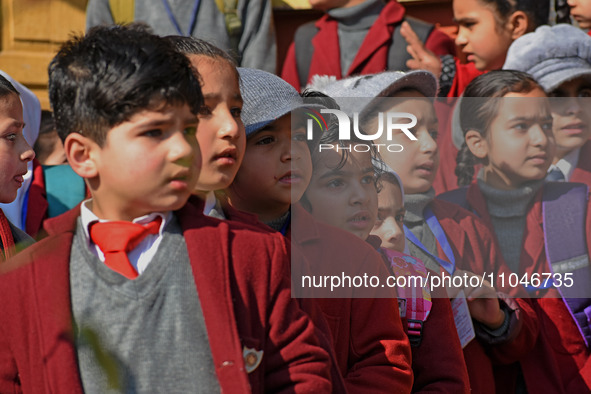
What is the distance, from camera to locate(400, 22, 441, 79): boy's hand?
456cm

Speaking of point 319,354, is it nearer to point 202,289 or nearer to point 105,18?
point 202,289

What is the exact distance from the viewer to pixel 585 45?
3.79m

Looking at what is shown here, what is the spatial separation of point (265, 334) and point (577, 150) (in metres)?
2.05

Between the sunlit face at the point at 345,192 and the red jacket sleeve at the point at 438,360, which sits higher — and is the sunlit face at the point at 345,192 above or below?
above

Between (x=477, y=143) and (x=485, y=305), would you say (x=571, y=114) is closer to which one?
(x=477, y=143)

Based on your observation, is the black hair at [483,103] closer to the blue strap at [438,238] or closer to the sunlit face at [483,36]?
the blue strap at [438,238]

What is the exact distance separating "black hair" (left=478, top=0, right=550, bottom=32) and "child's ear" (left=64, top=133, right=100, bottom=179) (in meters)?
3.27

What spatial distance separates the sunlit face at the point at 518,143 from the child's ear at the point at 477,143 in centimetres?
2

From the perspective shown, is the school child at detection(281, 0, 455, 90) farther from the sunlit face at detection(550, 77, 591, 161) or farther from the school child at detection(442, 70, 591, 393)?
the school child at detection(442, 70, 591, 393)

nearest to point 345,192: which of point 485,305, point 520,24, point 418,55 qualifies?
point 485,305

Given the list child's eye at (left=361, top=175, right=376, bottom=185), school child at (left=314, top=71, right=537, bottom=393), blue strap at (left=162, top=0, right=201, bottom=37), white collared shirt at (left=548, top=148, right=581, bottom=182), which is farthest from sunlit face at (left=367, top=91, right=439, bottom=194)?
blue strap at (left=162, top=0, right=201, bottom=37)

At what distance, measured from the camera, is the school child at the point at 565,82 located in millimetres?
3346

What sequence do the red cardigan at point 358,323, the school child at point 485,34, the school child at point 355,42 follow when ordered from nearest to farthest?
the red cardigan at point 358,323
the school child at point 485,34
the school child at point 355,42

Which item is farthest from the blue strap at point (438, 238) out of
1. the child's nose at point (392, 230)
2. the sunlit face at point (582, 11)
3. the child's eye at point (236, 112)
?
the sunlit face at point (582, 11)
